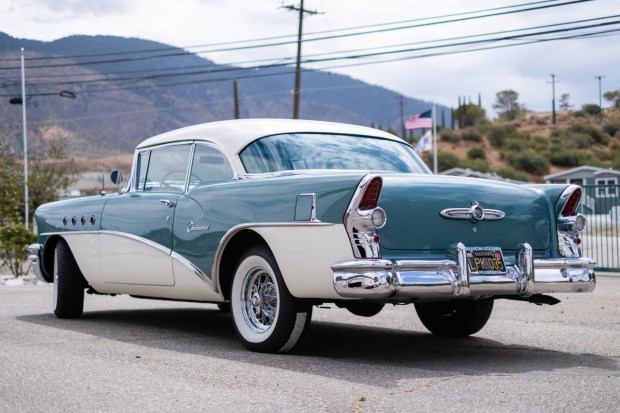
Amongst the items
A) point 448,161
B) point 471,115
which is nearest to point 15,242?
point 448,161

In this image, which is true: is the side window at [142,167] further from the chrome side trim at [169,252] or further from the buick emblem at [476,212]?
the buick emblem at [476,212]

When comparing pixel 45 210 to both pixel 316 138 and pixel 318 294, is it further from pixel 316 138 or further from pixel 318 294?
pixel 318 294

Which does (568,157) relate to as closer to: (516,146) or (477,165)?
(477,165)

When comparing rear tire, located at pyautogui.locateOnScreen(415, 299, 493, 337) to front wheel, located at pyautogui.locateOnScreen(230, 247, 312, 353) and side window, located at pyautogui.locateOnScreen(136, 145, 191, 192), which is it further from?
side window, located at pyautogui.locateOnScreen(136, 145, 191, 192)

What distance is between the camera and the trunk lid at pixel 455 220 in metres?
6.29

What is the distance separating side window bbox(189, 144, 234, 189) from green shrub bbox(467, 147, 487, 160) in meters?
68.5

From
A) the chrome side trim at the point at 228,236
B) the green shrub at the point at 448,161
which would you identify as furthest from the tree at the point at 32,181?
the green shrub at the point at 448,161

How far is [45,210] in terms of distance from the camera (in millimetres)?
10000

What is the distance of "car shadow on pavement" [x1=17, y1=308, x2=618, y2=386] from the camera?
6.22 meters

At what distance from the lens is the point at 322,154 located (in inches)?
294

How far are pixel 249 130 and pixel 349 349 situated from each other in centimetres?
186

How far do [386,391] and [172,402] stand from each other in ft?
3.87

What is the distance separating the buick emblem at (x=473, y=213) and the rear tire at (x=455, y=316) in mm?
1339

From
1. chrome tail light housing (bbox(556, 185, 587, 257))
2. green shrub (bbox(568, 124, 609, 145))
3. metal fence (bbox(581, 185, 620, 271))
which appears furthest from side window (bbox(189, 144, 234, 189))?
green shrub (bbox(568, 124, 609, 145))
